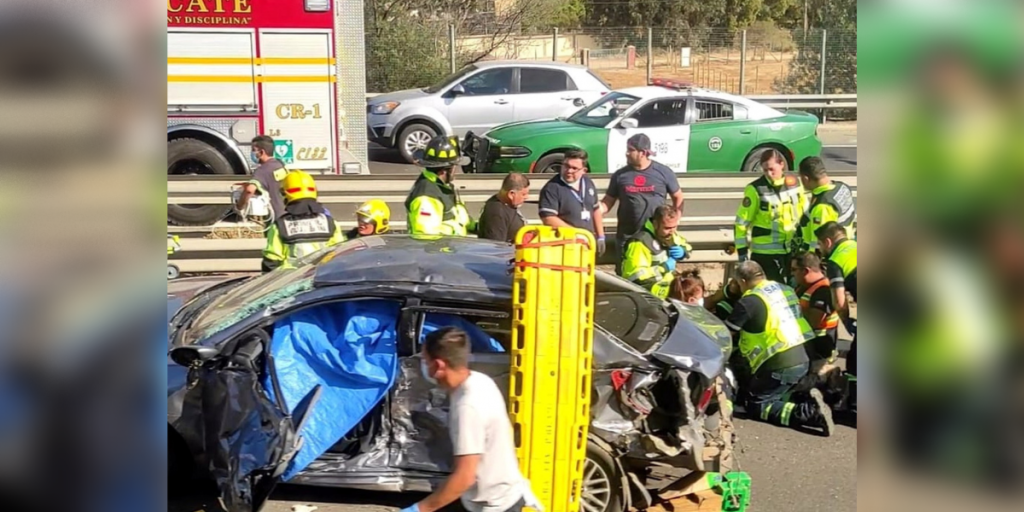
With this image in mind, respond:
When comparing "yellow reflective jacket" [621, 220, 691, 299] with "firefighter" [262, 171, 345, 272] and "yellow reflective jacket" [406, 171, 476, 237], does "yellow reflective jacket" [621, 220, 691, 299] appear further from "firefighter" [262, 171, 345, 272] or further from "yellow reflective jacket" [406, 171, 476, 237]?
"firefighter" [262, 171, 345, 272]

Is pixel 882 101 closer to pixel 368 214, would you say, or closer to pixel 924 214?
pixel 924 214

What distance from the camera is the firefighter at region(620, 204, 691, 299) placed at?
7633 millimetres

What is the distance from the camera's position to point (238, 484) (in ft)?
16.3

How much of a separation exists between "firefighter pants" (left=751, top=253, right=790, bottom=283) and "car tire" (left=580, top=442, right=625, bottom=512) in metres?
3.56

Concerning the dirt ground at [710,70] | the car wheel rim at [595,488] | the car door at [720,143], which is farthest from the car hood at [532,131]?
the dirt ground at [710,70]

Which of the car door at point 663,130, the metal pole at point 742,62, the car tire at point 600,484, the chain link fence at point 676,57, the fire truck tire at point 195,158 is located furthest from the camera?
the metal pole at point 742,62

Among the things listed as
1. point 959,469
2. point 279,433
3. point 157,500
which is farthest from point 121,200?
point 279,433

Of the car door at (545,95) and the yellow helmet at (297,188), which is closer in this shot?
the yellow helmet at (297,188)

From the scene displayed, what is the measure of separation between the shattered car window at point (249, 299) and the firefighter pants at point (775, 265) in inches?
161

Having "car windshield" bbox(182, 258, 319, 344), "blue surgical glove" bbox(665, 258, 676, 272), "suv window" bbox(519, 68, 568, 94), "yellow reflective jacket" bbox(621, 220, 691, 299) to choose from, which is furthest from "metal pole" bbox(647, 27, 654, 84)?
"car windshield" bbox(182, 258, 319, 344)

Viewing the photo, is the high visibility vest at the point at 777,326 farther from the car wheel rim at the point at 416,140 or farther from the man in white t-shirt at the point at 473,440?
the car wheel rim at the point at 416,140

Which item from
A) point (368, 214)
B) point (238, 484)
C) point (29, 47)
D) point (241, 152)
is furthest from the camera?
point (241, 152)

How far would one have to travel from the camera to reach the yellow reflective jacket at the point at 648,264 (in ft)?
25.0

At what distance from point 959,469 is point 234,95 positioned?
39.3ft
